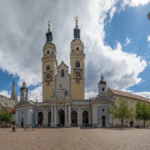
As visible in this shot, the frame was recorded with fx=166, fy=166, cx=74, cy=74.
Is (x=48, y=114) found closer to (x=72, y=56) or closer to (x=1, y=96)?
(x=72, y=56)

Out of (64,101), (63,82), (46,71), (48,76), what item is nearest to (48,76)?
(48,76)

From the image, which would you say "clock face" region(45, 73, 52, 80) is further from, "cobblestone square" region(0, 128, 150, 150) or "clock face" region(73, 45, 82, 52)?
"cobblestone square" region(0, 128, 150, 150)

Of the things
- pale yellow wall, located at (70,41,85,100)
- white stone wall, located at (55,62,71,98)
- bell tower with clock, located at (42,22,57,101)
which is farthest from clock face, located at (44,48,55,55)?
pale yellow wall, located at (70,41,85,100)

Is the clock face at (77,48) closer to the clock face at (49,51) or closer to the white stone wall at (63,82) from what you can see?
the white stone wall at (63,82)

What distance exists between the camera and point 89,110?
5494 cm

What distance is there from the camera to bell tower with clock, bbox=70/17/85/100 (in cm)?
6181

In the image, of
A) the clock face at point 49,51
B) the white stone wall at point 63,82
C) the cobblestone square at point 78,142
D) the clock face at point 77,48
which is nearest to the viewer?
the cobblestone square at point 78,142

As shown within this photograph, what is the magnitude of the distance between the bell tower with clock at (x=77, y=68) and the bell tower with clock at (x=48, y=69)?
24.3 ft

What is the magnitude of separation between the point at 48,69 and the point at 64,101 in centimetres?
1798

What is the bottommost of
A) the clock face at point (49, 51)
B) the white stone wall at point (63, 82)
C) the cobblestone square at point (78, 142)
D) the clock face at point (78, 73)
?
the cobblestone square at point (78, 142)

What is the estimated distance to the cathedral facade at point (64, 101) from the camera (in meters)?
52.8

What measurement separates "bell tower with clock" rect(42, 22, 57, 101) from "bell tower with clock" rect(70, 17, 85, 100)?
7399 mm

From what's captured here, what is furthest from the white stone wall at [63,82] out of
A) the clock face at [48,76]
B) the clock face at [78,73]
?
the clock face at [78,73]

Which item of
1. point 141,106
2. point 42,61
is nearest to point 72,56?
point 42,61
